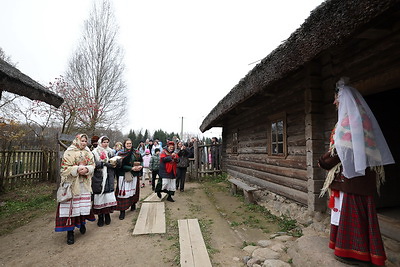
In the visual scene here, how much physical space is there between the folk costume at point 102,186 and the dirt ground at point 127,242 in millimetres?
342

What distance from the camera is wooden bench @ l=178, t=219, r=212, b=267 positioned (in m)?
2.78

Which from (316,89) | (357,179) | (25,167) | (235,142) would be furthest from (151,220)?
(25,167)

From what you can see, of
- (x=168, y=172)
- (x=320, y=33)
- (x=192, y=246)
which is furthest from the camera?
(x=168, y=172)

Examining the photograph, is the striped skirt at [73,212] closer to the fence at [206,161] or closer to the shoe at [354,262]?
the shoe at [354,262]

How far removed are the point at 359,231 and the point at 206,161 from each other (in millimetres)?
8543

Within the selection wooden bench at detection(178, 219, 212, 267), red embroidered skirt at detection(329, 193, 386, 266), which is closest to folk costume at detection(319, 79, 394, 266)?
red embroidered skirt at detection(329, 193, 386, 266)

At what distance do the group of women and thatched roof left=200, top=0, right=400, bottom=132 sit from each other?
11.3ft

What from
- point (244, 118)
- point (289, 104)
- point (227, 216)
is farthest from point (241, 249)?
point (244, 118)

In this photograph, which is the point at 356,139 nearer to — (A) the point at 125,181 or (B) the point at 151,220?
(B) the point at 151,220

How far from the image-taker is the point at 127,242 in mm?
3475

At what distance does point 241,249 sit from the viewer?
320cm

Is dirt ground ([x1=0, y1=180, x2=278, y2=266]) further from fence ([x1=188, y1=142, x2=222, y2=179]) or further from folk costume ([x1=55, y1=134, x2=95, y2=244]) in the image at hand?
fence ([x1=188, y1=142, x2=222, y2=179])

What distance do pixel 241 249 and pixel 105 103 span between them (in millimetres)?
14138

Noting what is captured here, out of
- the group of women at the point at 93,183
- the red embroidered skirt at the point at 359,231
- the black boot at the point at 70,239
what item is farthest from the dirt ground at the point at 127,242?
the red embroidered skirt at the point at 359,231
